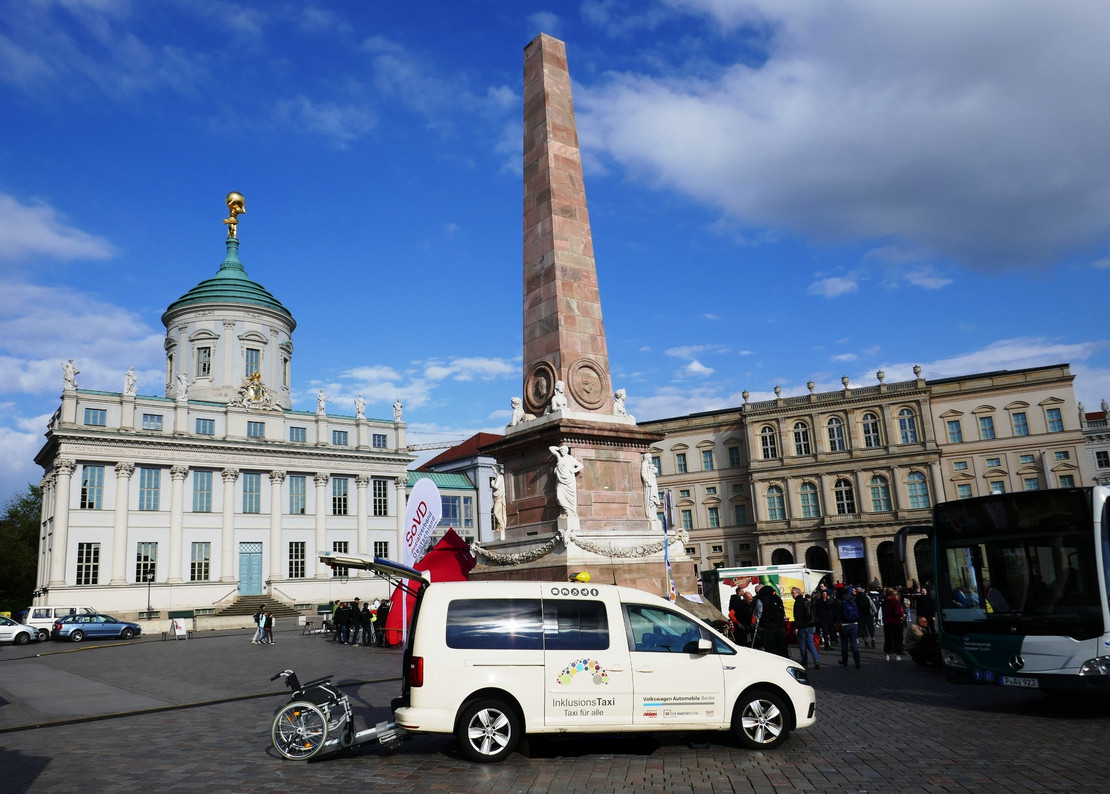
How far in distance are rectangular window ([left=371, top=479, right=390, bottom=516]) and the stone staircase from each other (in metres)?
10.4

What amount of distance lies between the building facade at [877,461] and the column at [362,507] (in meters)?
21.7

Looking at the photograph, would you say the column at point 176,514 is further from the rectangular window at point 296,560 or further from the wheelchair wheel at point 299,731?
the wheelchair wheel at point 299,731

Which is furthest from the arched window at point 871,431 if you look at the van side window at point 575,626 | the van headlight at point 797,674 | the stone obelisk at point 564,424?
the van side window at point 575,626

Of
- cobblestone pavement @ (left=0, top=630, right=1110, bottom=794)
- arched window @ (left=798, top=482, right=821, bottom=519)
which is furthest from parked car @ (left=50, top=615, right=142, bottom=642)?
arched window @ (left=798, top=482, right=821, bottom=519)

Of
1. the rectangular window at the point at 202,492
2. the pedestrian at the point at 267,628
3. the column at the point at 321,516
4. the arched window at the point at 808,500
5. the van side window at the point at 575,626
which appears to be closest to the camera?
the van side window at the point at 575,626

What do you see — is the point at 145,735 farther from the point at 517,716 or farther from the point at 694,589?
the point at 694,589

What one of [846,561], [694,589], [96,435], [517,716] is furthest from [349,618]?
[846,561]

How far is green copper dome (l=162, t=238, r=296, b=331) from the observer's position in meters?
60.5

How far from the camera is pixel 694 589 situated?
679 inches

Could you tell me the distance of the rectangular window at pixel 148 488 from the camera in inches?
2019

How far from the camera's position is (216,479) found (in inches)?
2141

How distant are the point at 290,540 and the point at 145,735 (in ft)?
159

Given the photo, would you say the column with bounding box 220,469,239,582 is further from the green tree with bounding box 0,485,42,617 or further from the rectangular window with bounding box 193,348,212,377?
the green tree with bounding box 0,485,42,617

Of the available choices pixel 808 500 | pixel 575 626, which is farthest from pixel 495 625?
pixel 808 500
